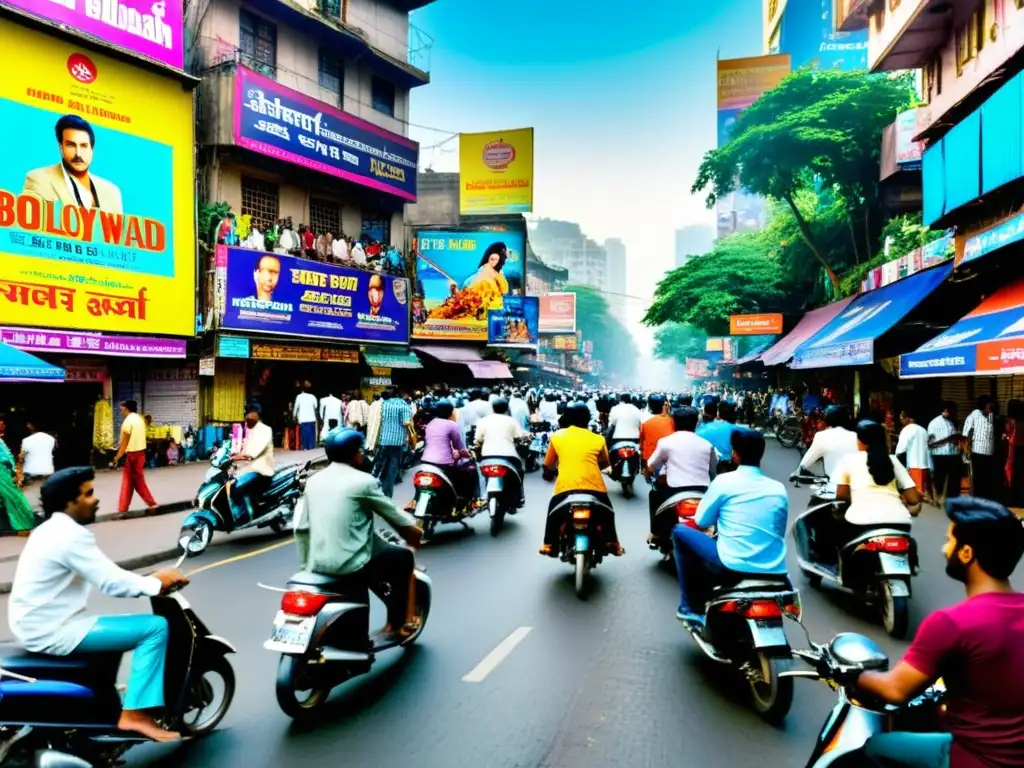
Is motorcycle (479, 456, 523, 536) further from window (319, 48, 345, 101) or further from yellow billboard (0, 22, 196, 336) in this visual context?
window (319, 48, 345, 101)

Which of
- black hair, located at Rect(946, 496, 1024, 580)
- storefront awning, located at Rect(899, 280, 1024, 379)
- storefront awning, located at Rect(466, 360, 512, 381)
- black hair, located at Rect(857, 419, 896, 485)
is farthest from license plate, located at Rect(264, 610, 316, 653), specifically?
storefront awning, located at Rect(466, 360, 512, 381)

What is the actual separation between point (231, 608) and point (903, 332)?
14.9 meters

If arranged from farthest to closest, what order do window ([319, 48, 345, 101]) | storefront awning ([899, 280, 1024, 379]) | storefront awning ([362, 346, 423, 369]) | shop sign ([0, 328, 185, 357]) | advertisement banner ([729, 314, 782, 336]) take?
advertisement banner ([729, 314, 782, 336]), storefront awning ([362, 346, 423, 369]), window ([319, 48, 345, 101]), shop sign ([0, 328, 185, 357]), storefront awning ([899, 280, 1024, 379])

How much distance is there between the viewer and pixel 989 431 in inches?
458

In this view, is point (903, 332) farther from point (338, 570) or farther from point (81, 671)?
point (81, 671)

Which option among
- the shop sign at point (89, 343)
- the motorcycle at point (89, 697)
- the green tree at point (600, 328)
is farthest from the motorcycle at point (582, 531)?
the green tree at point (600, 328)

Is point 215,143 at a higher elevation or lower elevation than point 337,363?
higher

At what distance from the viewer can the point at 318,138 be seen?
2306 cm

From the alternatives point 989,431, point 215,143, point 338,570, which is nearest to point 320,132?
point 215,143

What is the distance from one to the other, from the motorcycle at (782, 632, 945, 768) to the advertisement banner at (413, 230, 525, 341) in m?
29.6

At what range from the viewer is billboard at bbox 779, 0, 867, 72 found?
59.5 m

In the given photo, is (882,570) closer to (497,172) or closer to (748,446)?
(748,446)

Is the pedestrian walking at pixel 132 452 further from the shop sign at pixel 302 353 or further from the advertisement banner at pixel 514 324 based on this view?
the advertisement banner at pixel 514 324

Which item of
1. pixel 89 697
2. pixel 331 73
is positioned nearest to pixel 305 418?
pixel 331 73
